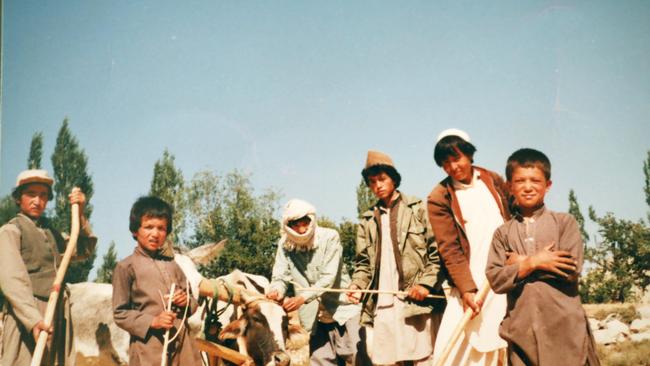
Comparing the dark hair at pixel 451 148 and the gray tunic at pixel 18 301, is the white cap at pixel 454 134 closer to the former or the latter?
the dark hair at pixel 451 148

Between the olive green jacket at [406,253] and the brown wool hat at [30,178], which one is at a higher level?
the brown wool hat at [30,178]

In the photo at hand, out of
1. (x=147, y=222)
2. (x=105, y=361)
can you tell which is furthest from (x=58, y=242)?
(x=105, y=361)

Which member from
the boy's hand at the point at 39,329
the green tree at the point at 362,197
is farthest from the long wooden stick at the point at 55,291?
the green tree at the point at 362,197

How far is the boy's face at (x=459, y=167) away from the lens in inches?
165

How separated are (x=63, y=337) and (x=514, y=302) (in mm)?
4504

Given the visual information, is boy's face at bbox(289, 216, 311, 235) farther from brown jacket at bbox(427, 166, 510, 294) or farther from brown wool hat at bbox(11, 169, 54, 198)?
brown wool hat at bbox(11, 169, 54, 198)

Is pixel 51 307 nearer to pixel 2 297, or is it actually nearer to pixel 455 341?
pixel 2 297

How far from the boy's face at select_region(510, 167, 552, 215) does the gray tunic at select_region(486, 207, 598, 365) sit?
0.08m

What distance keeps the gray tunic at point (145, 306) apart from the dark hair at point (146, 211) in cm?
25

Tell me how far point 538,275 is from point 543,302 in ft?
0.57

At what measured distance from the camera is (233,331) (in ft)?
17.7

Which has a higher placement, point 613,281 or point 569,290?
point 569,290

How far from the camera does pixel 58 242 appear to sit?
5.05 m

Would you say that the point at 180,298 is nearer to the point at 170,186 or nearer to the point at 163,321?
the point at 163,321
